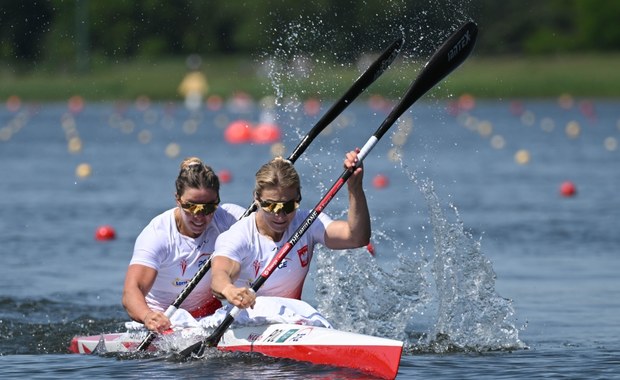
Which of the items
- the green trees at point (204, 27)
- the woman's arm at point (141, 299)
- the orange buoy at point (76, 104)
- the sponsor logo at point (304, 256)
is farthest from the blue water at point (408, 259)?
the orange buoy at point (76, 104)

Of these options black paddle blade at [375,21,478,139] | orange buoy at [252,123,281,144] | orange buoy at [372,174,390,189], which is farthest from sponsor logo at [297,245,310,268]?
orange buoy at [252,123,281,144]

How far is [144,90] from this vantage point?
62656 millimetres

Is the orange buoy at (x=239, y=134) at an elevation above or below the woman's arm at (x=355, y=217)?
above

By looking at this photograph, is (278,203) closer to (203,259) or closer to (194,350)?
(203,259)

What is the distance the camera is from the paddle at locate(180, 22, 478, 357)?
29.7 feet

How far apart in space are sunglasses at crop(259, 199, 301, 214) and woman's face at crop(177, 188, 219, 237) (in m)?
0.44

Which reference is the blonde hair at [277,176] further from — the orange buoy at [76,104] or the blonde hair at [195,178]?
the orange buoy at [76,104]

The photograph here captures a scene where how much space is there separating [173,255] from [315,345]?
1.33m

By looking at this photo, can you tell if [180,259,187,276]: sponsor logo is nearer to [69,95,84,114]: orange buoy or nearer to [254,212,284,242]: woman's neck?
[254,212,284,242]: woman's neck

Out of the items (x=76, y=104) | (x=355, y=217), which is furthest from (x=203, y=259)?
(x=76, y=104)

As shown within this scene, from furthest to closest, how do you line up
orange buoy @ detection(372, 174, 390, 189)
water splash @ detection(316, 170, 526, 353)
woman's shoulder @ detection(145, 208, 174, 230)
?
orange buoy @ detection(372, 174, 390, 189) < water splash @ detection(316, 170, 526, 353) < woman's shoulder @ detection(145, 208, 174, 230)

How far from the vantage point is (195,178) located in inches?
362

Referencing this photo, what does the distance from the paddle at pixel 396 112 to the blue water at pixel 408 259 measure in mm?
268

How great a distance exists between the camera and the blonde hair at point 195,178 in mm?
9133
